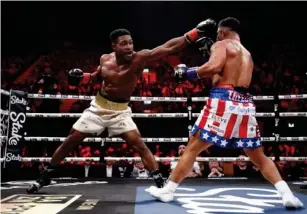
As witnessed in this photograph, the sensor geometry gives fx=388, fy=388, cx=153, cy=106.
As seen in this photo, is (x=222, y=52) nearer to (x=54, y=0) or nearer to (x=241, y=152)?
(x=241, y=152)

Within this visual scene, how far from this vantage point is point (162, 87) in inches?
288

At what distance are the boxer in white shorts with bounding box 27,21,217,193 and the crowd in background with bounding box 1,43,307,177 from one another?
159cm

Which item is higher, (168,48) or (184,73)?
(168,48)

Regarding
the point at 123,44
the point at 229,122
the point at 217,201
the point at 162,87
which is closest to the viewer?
the point at 229,122

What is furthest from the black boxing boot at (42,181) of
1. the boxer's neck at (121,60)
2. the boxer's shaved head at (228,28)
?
the boxer's shaved head at (228,28)

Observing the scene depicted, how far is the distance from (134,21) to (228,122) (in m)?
6.84

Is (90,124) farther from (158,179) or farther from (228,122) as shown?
(228,122)

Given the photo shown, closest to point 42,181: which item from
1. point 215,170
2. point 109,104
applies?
point 109,104

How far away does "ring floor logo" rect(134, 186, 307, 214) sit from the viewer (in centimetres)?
203

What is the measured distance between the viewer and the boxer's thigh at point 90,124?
284 centimetres

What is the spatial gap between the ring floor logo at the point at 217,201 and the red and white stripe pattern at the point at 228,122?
374 millimetres

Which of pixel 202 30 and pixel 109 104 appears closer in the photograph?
pixel 202 30

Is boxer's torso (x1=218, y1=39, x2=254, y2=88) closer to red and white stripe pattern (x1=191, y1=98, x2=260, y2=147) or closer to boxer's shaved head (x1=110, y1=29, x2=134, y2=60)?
red and white stripe pattern (x1=191, y1=98, x2=260, y2=147)

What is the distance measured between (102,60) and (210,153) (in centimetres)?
260
